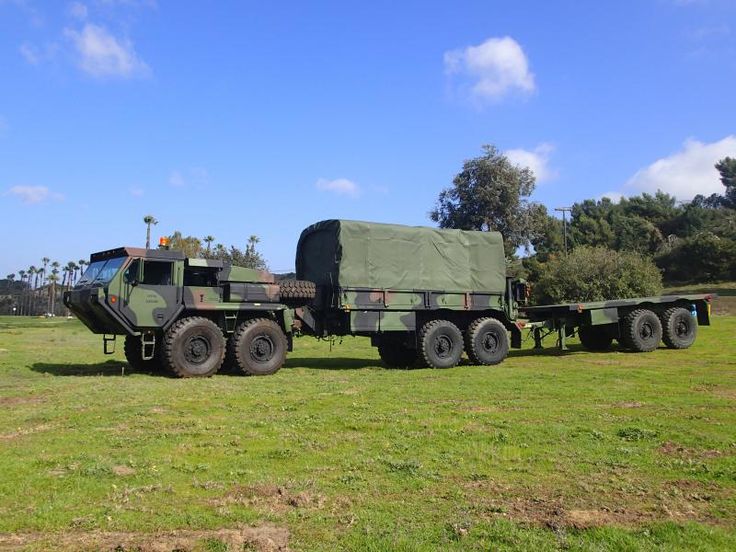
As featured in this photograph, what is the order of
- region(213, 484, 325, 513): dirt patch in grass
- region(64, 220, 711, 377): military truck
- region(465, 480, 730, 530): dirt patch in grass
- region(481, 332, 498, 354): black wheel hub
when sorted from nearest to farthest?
region(465, 480, 730, 530): dirt patch in grass
region(213, 484, 325, 513): dirt patch in grass
region(64, 220, 711, 377): military truck
region(481, 332, 498, 354): black wheel hub

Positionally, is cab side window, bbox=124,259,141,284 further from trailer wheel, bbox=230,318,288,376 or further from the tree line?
the tree line

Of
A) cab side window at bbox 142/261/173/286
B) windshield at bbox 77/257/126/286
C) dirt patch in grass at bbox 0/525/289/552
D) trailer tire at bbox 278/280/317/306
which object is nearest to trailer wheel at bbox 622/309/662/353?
trailer tire at bbox 278/280/317/306

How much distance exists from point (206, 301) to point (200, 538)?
10.2m

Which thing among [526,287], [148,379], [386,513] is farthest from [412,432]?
[526,287]

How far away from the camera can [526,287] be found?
59.5 feet

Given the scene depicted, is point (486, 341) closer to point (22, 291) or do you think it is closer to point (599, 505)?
point (599, 505)

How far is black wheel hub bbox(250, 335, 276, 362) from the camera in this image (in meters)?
14.4

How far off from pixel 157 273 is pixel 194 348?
1774 mm

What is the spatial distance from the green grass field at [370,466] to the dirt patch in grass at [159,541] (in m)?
0.02

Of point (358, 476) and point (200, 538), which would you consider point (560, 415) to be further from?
point (200, 538)

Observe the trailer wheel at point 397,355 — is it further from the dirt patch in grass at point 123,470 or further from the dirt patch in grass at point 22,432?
the dirt patch in grass at point 123,470

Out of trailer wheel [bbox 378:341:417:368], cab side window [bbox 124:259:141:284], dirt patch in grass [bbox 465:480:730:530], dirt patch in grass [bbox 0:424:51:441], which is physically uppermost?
cab side window [bbox 124:259:141:284]

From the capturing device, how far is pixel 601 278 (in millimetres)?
36188

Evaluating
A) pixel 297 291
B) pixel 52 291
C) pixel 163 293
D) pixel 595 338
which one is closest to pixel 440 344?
pixel 297 291
